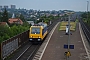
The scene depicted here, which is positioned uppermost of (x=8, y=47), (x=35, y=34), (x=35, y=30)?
(x=35, y=30)

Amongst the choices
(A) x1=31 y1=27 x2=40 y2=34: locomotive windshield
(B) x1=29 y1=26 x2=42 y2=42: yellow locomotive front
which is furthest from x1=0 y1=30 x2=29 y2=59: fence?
(A) x1=31 y1=27 x2=40 y2=34: locomotive windshield

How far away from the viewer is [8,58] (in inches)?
902

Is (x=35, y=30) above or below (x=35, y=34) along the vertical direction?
above

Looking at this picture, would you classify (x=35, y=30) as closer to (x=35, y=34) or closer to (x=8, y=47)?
(x=35, y=34)

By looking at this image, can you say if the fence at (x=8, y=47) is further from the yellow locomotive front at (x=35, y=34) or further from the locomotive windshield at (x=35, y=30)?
the locomotive windshield at (x=35, y=30)

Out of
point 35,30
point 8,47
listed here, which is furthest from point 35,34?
point 8,47

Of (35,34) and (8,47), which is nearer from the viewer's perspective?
(8,47)

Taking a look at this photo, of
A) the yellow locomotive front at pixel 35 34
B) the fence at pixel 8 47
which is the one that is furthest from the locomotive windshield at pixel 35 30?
the fence at pixel 8 47

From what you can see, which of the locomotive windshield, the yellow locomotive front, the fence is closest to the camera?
the fence

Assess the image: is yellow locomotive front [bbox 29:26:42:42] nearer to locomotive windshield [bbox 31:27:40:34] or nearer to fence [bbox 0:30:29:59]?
locomotive windshield [bbox 31:27:40:34]

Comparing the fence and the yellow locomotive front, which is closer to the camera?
the fence

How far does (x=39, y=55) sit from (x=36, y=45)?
783 cm

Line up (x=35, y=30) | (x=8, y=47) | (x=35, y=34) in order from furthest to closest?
(x=35, y=30)
(x=35, y=34)
(x=8, y=47)

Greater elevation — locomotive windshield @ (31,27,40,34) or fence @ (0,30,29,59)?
locomotive windshield @ (31,27,40,34)
